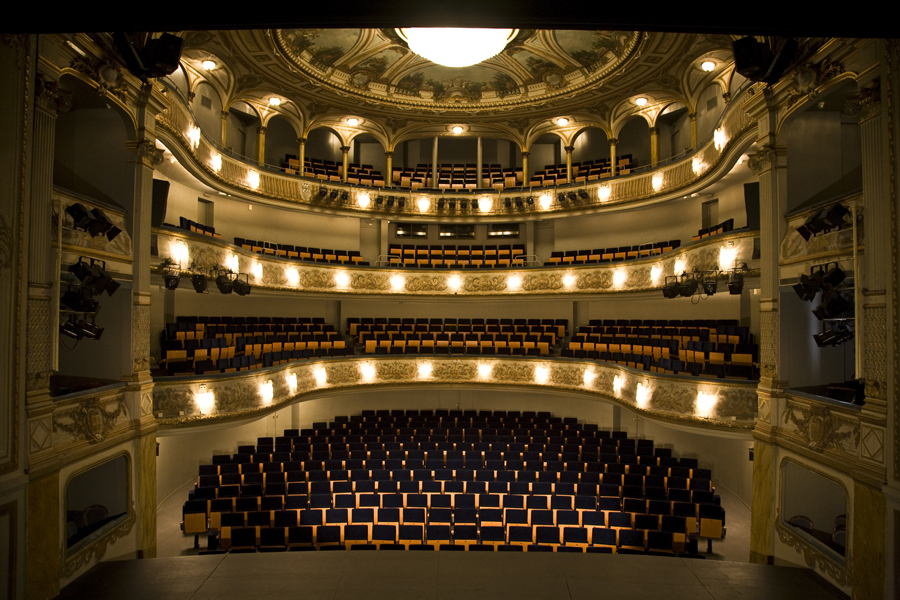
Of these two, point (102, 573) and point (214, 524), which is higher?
point (102, 573)

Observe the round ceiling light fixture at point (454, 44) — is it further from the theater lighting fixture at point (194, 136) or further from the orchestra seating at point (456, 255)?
the orchestra seating at point (456, 255)

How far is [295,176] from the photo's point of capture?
14.6 meters

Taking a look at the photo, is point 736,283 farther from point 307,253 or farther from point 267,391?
point 307,253

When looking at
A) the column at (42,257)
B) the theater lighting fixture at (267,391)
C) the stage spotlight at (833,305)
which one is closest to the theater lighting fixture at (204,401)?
the theater lighting fixture at (267,391)

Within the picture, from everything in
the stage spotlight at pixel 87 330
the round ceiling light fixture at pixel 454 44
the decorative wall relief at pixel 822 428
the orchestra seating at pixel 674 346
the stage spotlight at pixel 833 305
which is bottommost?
the decorative wall relief at pixel 822 428

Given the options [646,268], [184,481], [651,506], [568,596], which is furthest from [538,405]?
[568,596]

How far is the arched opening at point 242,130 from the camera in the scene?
14727 mm

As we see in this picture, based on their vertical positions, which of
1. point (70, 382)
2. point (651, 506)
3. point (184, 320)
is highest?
point (184, 320)

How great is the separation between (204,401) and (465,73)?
36.8 ft

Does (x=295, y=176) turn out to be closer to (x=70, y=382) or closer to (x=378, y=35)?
(x=378, y=35)

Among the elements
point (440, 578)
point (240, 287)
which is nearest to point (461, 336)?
point (240, 287)

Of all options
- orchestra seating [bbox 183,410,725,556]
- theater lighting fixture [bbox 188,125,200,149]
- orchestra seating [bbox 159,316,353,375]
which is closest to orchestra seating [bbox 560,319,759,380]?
orchestra seating [bbox 183,410,725,556]

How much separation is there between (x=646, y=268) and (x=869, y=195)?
7.56m

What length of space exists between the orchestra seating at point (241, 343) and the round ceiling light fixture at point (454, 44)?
23.2 feet
